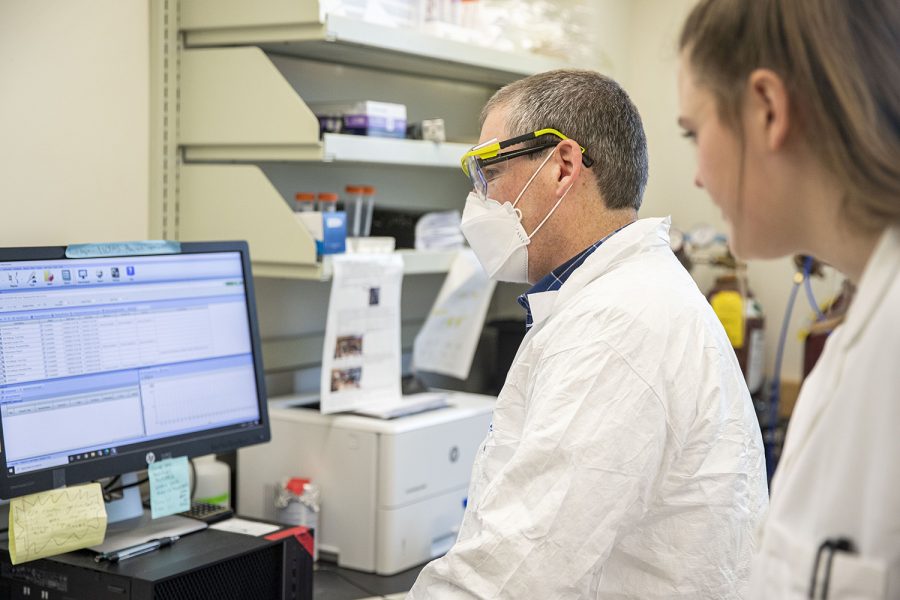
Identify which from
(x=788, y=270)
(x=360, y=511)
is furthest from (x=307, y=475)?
(x=788, y=270)

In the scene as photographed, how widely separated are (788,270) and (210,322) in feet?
6.92

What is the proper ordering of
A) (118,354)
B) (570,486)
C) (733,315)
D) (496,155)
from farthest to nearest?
(733,315)
(118,354)
(496,155)
(570,486)

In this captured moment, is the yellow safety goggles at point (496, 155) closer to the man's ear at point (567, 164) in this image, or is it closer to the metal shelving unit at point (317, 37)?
the man's ear at point (567, 164)

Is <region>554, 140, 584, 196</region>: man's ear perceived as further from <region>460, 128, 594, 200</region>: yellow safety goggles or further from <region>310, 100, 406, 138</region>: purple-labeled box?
<region>310, 100, 406, 138</region>: purple-labeled box

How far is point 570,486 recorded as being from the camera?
1.09 m

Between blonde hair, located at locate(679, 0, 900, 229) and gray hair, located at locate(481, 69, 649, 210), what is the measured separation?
0.61 m

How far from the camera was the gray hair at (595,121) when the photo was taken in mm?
1339

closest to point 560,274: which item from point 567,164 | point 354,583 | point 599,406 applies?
point 567,164

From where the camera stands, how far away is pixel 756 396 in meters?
3.08

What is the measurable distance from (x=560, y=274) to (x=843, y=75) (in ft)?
2.43

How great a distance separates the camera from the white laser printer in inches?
74.5

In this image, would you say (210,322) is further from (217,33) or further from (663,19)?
(663,19)

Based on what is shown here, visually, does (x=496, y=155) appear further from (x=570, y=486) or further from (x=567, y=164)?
(x=570, y=486)

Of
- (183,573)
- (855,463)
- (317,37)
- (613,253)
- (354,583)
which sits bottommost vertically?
(354,583)
